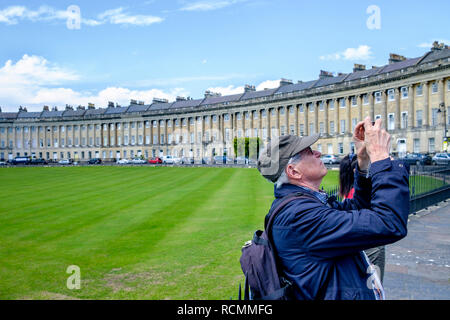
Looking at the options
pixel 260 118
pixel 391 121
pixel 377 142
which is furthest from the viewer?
pixel 260 118

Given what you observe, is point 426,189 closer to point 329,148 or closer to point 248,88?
point 329,148

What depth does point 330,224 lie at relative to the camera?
217 cm

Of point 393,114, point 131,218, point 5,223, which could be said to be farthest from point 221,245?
point 393,114

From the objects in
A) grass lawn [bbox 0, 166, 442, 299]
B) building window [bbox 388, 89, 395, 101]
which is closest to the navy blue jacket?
grass lawn [bbox 0, 166, 442, 299]

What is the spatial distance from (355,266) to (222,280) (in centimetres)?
481

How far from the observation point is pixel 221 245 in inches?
369

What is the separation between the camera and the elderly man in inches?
84.0

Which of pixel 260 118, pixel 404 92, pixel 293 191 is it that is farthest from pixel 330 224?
pixel 260 118

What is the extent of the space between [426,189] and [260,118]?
68.4m

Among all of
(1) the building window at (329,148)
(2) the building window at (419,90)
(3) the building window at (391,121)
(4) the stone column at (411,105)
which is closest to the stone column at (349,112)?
(1) the building window at (329,148)

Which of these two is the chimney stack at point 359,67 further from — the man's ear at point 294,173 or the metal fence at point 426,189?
the man's ear at point 294,173

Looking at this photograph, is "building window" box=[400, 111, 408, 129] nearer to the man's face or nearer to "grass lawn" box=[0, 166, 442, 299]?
"grass lawn" box=[0, 166, 442, 299]

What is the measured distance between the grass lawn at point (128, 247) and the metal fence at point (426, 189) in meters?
3.92
